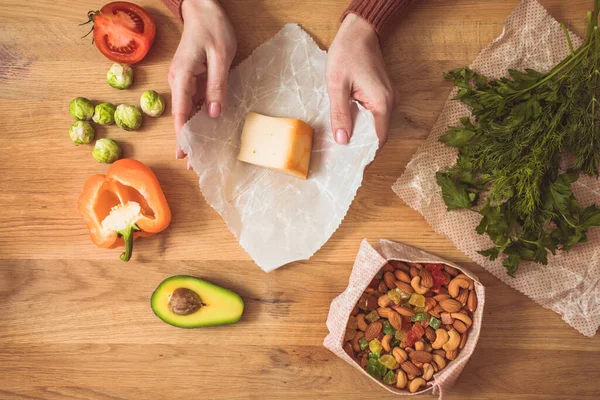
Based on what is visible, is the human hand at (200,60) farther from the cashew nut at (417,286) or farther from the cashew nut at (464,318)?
the cashew nut at (464,318)

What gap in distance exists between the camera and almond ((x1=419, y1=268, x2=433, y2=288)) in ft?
4.91

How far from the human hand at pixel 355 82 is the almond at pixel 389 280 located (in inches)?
13.9

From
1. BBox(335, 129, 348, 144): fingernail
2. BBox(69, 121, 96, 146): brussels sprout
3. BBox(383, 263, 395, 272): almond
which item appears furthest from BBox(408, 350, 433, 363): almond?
BBox(69, 121, 96, 146): brussels sprout

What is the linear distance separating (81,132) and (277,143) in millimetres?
545

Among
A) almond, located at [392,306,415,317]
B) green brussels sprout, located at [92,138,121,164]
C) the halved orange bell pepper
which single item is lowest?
almond, located at [392,306,415,317]

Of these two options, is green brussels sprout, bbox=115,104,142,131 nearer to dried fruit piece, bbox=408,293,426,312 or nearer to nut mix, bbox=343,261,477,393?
nut mix, bbox=343,261,477,393

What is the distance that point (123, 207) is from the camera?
151 cm

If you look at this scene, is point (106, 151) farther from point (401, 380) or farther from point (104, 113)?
point (401, 380)

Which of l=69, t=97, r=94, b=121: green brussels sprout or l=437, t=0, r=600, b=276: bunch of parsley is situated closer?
l=437, t=0, r=600, b=276: bunch of parsley

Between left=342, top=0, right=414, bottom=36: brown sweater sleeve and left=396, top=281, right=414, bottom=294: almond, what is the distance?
67 centimetres

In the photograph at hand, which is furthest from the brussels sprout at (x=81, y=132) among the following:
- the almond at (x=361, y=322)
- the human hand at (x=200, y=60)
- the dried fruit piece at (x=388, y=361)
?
the dried fruit piece at (x=388, y=361)

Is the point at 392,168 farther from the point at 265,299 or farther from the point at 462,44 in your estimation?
the point at 265,299

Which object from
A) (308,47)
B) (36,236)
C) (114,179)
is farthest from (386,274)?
(36,236)

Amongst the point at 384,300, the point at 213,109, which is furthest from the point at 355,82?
the point at 384,300
